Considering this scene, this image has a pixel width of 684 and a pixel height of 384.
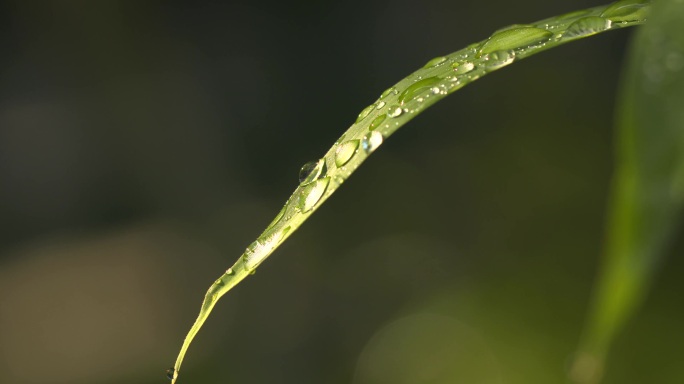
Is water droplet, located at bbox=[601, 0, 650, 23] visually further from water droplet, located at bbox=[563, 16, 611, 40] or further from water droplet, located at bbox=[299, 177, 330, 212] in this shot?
water droplet, located at bbox=[299, 177, 330, 212]

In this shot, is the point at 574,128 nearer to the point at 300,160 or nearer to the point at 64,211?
the point at 300,160

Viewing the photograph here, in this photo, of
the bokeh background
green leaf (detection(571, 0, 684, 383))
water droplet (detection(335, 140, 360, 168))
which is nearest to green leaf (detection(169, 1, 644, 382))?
water droplet (detection(335, 140, 360, 168))

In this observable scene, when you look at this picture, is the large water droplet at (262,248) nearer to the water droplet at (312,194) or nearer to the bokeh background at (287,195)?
the water droplet at (312,194)

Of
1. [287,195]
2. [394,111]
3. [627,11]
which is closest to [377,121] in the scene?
[394,111]

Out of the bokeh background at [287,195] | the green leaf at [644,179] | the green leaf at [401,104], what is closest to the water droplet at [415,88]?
the green leaf at [401,104]

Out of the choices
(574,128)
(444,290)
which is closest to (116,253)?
(444,290)

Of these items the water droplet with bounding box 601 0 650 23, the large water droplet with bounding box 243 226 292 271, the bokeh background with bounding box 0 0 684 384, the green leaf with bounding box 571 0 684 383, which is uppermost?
the bokeh background with bounding box 0 0 684 384

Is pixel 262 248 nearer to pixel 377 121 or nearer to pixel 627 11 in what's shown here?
pixel 377 121
